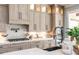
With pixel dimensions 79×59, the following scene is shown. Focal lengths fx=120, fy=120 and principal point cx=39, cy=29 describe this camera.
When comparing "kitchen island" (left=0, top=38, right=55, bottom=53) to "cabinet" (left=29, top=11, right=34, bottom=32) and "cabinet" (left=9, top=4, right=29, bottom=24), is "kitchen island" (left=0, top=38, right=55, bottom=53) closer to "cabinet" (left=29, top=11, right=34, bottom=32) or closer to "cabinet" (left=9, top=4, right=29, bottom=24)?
"cabinet" (left=29, top=11, right=34, bottom=32)

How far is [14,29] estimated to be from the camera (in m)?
1.56

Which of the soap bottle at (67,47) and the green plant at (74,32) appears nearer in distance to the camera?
the soap bottle at (67,47)

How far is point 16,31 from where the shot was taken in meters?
1.57

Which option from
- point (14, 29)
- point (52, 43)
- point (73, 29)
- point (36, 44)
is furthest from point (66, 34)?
point (14, 29)

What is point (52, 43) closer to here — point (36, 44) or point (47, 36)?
point (47, 36)

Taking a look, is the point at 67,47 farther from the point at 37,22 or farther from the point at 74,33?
the point at 37,22

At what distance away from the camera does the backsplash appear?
1.54 metres

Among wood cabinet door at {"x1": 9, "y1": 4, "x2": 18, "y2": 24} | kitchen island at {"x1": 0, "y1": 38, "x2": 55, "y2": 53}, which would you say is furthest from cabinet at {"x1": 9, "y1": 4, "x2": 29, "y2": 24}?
kitchen island at {"x1": 0, "y1": 38, "x2": 55, "y2": 53}

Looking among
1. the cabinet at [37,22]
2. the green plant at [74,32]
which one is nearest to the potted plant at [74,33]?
the green plant at [74,32]

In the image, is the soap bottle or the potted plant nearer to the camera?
the soap bottle

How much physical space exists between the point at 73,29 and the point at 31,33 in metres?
0.56

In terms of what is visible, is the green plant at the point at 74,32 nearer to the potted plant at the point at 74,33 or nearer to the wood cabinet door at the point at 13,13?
the potted plant at the point at 74,33

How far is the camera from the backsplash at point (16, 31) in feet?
5.04
